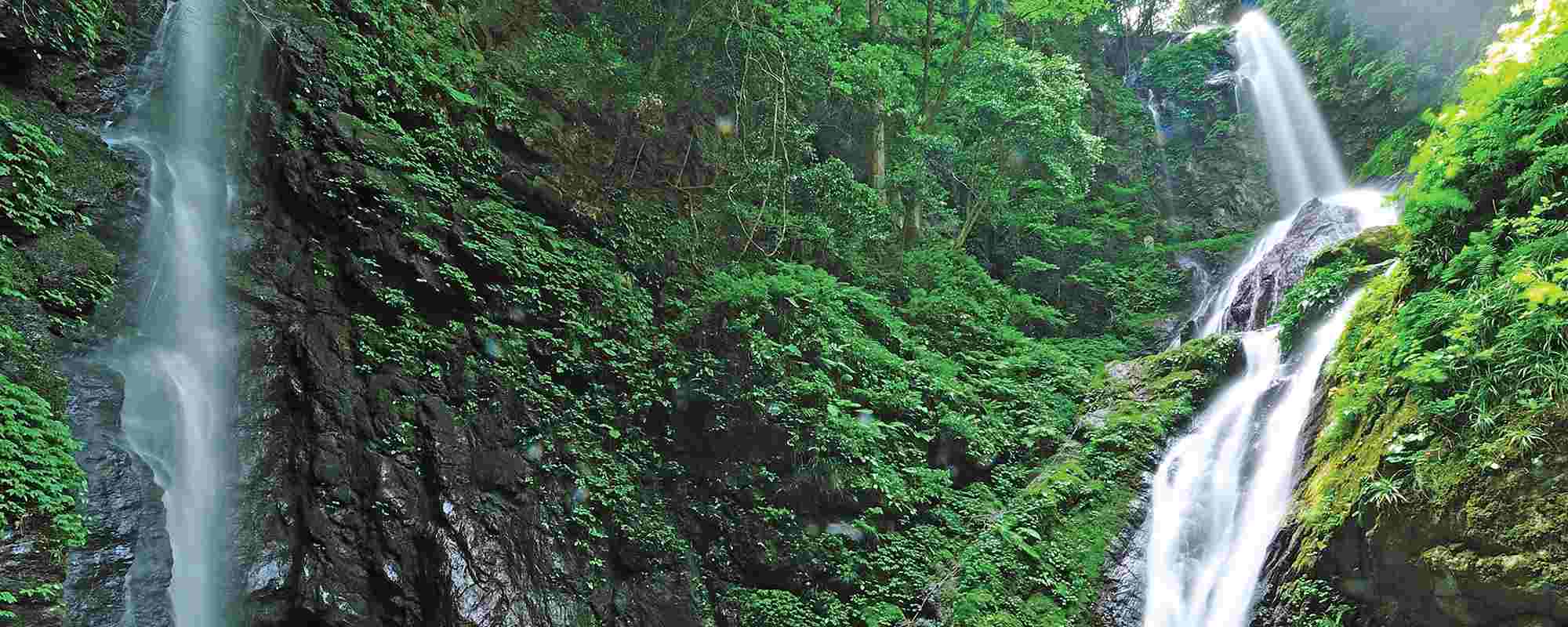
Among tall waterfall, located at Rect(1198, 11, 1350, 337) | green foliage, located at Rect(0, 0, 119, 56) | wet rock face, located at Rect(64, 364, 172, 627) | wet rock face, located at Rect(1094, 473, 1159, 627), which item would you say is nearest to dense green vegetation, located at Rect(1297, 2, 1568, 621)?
wet rock face, located at Rect(1094, 473, 1159, 627)

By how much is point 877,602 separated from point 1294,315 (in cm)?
570

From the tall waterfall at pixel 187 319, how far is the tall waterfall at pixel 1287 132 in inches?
567

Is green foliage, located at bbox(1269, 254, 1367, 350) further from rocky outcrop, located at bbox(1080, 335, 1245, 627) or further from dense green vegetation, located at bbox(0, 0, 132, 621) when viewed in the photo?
dense green vegetation, located at bbox(0, 0, 132, 621)

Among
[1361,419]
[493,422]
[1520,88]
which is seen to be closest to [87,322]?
[493,422]

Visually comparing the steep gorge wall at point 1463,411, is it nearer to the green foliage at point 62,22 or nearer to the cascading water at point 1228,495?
the cascading water at point 1228,495

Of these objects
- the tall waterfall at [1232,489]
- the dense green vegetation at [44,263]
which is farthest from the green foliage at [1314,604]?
the dense green vegetation at [44,263]

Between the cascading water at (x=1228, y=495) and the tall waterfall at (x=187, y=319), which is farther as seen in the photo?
the cascading water at (x=1228, y=495)

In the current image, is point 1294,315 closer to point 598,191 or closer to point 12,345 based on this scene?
point 598,191

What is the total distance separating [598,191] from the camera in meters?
8.80

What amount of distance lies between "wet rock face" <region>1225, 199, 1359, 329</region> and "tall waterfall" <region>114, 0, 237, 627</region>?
38.2 ft

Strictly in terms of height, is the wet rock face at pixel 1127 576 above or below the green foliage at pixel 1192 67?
below

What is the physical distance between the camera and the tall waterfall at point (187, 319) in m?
5.34

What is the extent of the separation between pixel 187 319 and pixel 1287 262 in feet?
42.8

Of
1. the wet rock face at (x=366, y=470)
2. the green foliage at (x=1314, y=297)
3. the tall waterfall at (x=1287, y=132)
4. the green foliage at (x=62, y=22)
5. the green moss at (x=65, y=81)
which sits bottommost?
the tall waterfall at (x=1287, y=132)
